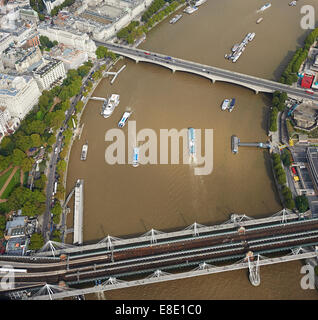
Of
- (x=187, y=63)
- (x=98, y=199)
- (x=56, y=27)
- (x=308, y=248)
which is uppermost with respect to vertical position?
(x=56, y=27)

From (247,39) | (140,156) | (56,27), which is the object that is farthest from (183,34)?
(140,156)

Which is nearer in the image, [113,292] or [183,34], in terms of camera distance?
[113,292]

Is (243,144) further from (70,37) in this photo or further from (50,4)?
(50,4)

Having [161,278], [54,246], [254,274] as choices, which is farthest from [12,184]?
[254,274]

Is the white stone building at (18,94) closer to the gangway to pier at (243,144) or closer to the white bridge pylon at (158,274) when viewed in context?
the gangway to pier at (243,144)

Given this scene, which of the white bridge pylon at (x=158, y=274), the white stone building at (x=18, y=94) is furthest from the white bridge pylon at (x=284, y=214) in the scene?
the white stone building at (x=18, y=94)

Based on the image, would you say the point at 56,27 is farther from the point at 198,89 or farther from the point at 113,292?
the point at 113,292
